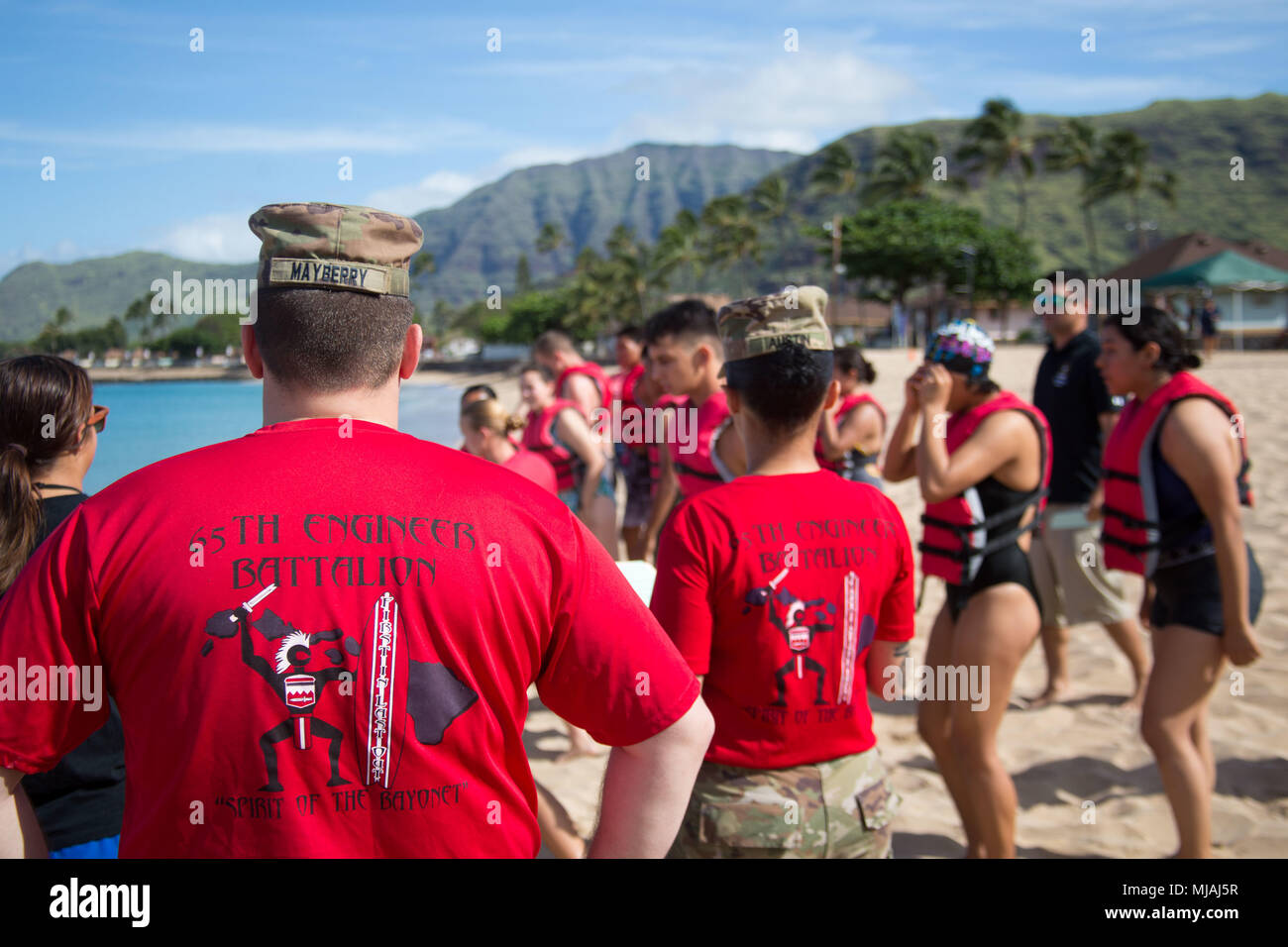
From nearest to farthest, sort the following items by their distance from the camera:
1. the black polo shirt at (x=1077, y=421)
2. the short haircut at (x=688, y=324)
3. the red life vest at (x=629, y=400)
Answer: the short haircut at (x=688, y=324), the black polo shirt at (x=1077, y=421), the red life vest at (x=629, y=400)

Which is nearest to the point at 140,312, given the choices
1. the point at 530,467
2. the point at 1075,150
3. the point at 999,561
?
the point at 530,467

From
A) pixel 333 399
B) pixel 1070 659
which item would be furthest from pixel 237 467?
pixel 1070 659

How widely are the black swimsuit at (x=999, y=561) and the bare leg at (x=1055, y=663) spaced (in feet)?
8.00

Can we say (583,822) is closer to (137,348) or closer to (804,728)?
(804,728)

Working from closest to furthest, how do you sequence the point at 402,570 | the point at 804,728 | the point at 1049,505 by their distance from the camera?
the point at 402,570, the point at 804,728, the point at 1049,505

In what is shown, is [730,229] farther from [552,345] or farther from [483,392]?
[483,392]

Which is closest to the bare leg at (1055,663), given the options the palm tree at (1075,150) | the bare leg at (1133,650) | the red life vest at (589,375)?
the bare leg at (1133,650)

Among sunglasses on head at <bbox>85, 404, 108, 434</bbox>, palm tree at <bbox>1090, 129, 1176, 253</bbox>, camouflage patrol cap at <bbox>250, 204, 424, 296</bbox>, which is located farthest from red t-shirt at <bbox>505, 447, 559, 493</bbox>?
palm tree at <bbox>1090, 129, 1176, 253</bbox>

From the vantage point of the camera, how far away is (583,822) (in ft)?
14.7

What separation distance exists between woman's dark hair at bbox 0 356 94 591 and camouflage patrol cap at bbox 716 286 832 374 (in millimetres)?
1697

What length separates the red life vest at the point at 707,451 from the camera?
442 centimetres

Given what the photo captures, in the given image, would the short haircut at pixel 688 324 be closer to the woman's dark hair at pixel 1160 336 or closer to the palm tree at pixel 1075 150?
the woman's dark hair at pixel 1160 336

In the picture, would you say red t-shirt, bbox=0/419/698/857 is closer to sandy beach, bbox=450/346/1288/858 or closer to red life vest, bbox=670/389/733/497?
red life vest, bbox=670/389/733/497
